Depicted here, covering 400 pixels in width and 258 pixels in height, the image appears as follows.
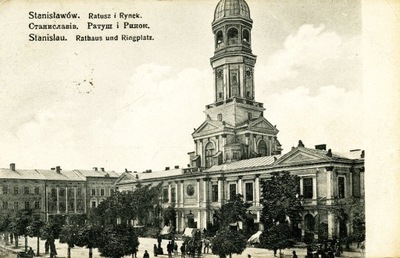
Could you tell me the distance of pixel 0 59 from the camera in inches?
450

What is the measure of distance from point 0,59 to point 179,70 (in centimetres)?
416

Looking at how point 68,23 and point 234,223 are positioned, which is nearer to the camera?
point 68,23

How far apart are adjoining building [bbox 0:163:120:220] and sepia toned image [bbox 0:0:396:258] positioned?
106 millimetres

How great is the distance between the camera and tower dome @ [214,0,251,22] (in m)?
11.8

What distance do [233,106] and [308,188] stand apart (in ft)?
12.2

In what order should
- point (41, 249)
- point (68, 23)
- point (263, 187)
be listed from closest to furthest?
point (68, 23)
point (263, 187)
point (41, 249)

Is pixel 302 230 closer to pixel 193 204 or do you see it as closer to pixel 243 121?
pixel 193 204

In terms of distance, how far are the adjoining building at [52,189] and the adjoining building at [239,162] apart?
83 centimetres

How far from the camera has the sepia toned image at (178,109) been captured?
11.3 meters

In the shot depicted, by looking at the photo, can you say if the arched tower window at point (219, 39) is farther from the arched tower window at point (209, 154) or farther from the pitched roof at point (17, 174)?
the pitched roof at point (17, 174)

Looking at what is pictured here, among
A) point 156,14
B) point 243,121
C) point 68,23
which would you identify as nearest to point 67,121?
point 68,23

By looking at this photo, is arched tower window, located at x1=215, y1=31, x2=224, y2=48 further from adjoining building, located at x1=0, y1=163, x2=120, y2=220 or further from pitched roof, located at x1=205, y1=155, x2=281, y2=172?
adjoining building, located at x1=0, y1=163, x2=120, y2=220

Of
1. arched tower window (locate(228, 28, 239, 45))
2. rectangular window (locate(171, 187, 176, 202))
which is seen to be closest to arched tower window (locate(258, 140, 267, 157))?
rectangular window (locate(171, 187, 176, 202))

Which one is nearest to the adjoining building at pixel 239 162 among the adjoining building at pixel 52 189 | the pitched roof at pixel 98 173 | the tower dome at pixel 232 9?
the tower dome at pixel 232 9
